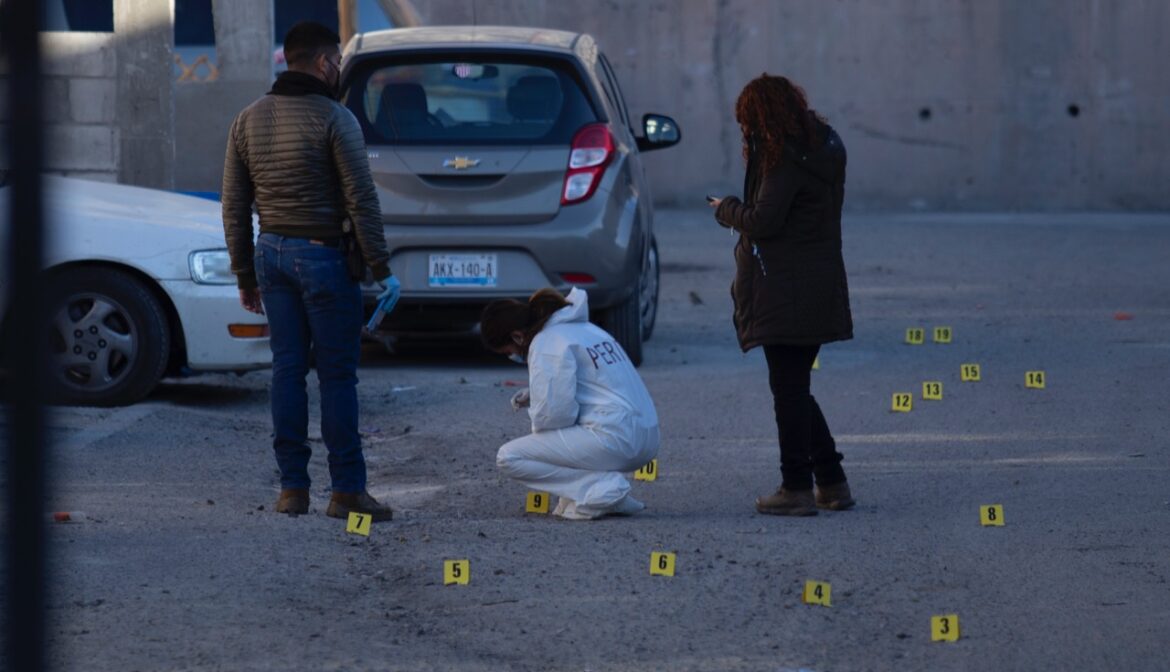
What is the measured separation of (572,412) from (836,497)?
3.43 ft

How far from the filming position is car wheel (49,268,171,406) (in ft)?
27.2

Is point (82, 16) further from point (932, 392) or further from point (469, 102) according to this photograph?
point (932, 392)

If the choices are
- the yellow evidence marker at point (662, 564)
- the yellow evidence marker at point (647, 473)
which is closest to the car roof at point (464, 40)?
the yellow evidence marker at point (647, 473)

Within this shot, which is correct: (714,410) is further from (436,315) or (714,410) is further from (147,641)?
(147,641)

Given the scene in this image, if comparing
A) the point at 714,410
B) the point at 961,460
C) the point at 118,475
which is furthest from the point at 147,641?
the point at 714,410

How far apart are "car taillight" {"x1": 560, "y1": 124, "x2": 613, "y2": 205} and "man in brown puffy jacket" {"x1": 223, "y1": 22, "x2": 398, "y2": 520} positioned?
3.49 metres

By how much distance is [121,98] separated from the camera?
12797 millimetres

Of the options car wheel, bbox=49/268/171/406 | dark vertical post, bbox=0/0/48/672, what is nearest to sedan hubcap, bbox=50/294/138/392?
car wheel, bbox=49/268/171/406

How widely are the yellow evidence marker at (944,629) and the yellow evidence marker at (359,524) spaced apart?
210 centimetres

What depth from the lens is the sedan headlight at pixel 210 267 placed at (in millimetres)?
8461

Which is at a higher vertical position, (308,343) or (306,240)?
(306,240)

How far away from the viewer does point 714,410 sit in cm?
891

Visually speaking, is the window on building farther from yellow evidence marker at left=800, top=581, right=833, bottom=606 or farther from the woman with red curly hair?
yellow evidence marker at left=800, top=581, right=833, bottom=606

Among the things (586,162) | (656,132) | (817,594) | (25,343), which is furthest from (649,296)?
(25,343)
